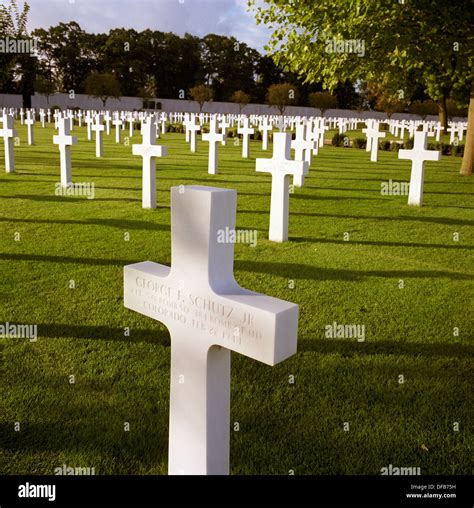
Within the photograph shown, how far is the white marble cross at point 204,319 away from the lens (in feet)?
6.36

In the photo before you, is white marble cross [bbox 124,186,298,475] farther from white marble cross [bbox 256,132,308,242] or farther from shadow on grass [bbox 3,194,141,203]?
shadow on grass [bbox 3,194,141,203]

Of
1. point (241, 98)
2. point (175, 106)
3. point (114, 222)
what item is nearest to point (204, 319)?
point (114, 222)

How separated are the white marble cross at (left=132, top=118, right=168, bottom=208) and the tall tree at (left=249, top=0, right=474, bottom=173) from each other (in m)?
4.33

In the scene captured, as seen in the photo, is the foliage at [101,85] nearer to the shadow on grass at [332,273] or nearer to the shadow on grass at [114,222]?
the shadow on grass at [114,222]

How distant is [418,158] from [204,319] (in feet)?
29.9

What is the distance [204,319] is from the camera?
6.96 feet

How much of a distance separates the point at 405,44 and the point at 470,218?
4.80 meters

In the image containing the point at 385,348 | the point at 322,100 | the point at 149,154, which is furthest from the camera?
the point at 322,100

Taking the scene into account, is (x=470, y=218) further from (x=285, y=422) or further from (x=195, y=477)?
(x=195, y=477)

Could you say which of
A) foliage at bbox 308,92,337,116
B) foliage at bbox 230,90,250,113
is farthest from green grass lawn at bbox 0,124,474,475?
foliage at bbox 230,90,250,113

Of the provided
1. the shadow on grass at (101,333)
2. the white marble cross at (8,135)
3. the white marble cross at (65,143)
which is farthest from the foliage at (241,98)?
the shadow on grass at (101,333)

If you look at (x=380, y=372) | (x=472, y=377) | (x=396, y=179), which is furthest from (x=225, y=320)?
(x=396, y=179)

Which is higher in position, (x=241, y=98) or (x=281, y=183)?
(x=241, y=98)

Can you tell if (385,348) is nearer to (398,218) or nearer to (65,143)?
(398,218)
